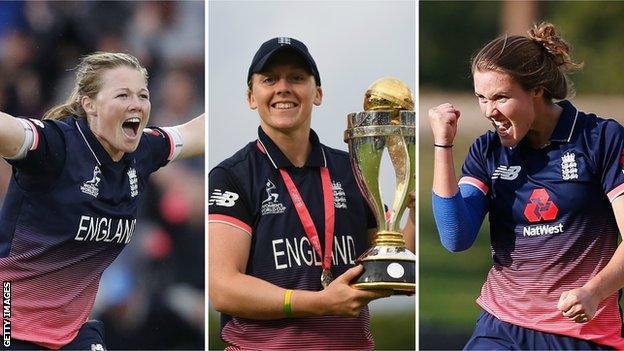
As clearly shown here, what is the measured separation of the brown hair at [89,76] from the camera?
4.31 metres

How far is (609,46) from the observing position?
4.43 meters

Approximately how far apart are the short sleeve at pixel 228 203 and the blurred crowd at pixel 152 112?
0.56ft

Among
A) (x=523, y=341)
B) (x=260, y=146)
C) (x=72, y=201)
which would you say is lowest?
(x=523, y=341)

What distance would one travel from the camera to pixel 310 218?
4.16 meters

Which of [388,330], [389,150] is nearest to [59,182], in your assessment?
[389,150]

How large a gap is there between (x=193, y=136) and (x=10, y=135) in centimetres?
74

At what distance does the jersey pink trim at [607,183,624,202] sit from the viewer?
12.5 ft

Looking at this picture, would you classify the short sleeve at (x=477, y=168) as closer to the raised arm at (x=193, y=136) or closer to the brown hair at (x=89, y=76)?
the raised arm at (x=193, y=136)

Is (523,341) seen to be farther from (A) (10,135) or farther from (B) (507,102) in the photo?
(A) (10,135)

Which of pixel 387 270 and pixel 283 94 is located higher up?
pixel 283 94

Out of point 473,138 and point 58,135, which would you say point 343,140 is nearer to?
point 473,138

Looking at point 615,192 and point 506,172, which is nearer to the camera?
point 615,192

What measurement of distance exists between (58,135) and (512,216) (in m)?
1.62

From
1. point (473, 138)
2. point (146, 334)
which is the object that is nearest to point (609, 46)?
point (473, 138)
